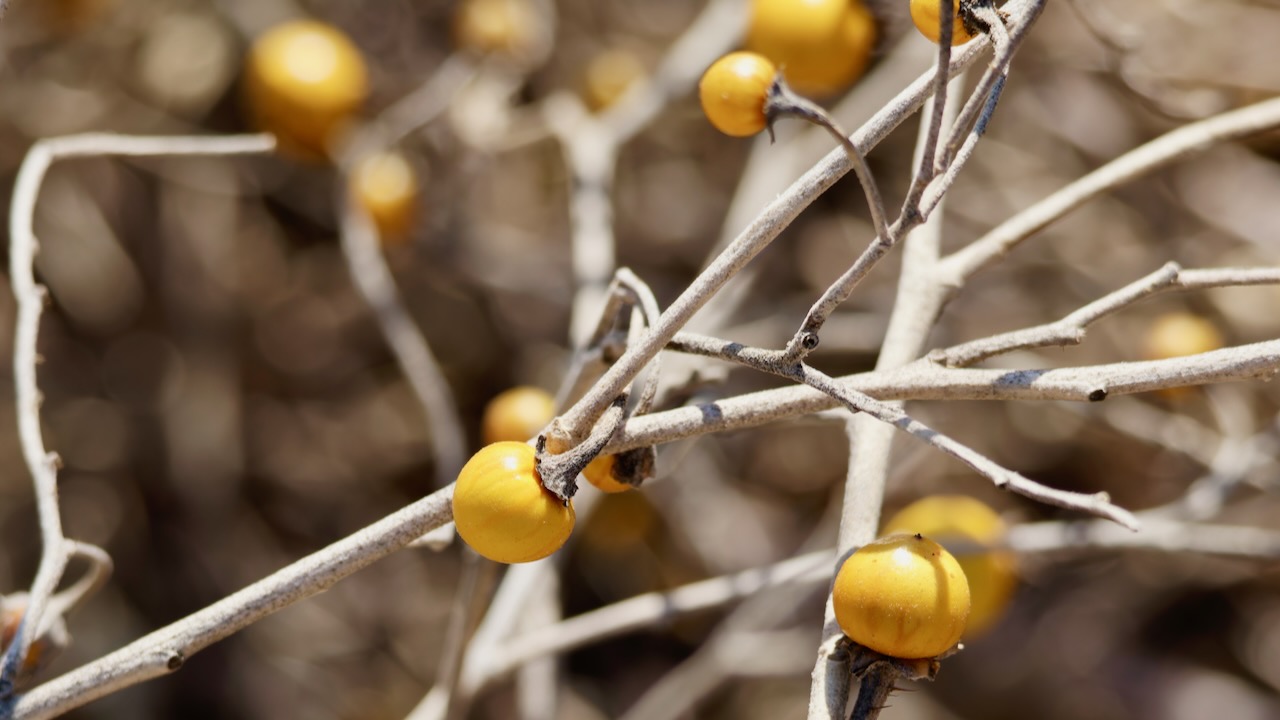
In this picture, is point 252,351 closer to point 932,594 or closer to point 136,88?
point 136,88

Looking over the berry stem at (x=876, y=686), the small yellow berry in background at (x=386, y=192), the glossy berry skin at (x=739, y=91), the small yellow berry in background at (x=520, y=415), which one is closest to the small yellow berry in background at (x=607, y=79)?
the small yellow berry in background at (x=386, y=192)

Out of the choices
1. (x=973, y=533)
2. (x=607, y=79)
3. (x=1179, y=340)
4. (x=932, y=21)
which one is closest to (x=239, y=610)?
(x=932, y=21)

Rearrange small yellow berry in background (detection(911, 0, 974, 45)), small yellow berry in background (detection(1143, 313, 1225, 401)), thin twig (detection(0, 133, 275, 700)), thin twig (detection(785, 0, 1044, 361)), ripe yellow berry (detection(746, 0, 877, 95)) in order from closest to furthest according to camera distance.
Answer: thin twig (detection(785, 0, 1044, 361)) < small yellow berry in background (detection(911, 0, 974, 45)) < thin twig (detection(0, 133, 275, 700)) < ripe yellow berry (detection(746, 0, 877, 95)) < small yellow berry in background (detection(1143, 313, 1225, 401))

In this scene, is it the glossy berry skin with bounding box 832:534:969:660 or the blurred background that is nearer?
the glossy berry skin with bounding box 832:534:969:660

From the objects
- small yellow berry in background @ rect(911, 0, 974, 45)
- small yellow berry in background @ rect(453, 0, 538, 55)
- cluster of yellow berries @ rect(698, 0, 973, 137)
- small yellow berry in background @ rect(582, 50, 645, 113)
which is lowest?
small yellow berry in background @ rect(582, 50, 645, 113)

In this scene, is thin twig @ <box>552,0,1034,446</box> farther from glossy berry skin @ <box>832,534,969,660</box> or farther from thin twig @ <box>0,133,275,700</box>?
thin twig @ <box>0,133,275,700</box>

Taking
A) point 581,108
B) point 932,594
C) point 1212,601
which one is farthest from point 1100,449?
point 932,594

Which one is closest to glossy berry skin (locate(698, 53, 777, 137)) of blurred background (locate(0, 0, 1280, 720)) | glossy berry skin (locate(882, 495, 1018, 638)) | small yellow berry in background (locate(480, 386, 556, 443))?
small yellow berry in background (locate(480, 386, 556, 443))
